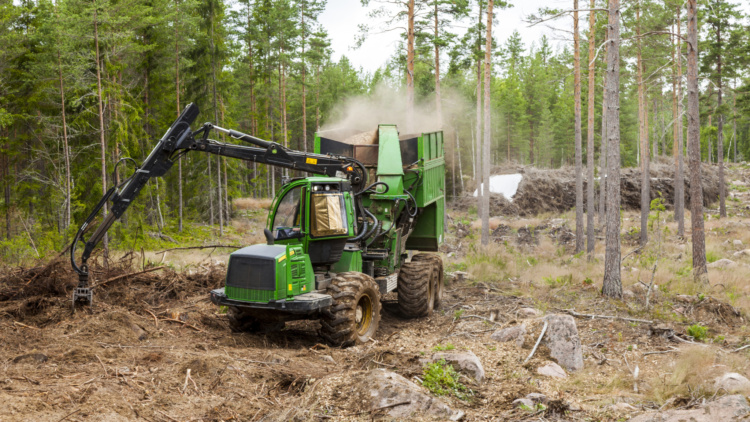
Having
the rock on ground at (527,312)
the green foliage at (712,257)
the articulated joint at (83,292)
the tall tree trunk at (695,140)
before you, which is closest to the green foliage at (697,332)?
the rock on ground at (527,312)

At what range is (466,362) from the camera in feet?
22.4

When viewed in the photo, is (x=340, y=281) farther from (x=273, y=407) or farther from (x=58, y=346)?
(x=58, y=346)

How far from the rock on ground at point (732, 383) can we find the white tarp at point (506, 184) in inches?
1233

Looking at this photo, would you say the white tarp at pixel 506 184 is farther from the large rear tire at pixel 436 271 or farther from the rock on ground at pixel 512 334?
the rock on ground at pixel 512 334

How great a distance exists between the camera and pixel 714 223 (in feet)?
97.8

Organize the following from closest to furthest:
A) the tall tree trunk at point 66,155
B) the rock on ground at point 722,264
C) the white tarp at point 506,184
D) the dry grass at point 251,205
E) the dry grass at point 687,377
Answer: the dry grass at point 687,377 < the rock on ground at point 722,264 < the tall tree trunk at point 66,155 < the white tarp at point 506,184 < the dry grass at point 251,205

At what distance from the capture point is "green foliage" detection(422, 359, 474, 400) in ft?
20.2

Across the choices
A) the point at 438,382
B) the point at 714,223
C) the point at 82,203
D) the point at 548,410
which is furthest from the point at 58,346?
the point at 714,223

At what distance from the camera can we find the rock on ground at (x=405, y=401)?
5484 mm

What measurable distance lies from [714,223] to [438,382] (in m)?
29.4

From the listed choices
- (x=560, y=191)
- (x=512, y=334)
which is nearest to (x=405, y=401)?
(x=512, y=334)

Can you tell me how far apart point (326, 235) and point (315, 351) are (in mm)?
1924

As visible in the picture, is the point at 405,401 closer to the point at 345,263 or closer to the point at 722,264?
the point at 345,263

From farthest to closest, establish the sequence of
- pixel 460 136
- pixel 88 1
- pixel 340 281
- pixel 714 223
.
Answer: pixel 460 136, pixel 714 223, pixel 88 1, pixel 340 281
